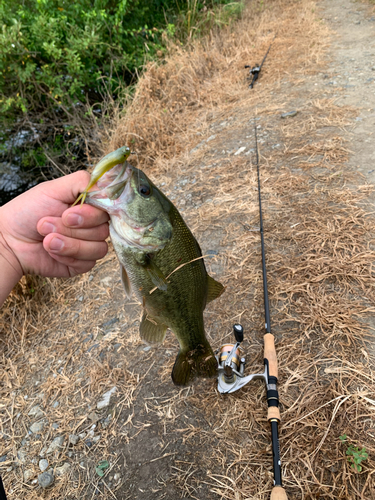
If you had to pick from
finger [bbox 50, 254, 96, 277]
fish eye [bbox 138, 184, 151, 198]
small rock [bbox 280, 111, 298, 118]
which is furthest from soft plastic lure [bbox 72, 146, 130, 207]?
small rock [bbox 280, 111, 298, 118]

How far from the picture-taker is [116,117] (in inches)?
257

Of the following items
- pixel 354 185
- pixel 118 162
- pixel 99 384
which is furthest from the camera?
pixel 354 185

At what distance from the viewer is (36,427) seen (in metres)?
2.73

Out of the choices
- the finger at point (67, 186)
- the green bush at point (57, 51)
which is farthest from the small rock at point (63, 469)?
the green bush at point (57, 51)

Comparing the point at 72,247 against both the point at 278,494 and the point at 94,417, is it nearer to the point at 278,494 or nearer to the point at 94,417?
the point at 94,417

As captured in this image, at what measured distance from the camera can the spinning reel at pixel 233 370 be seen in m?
2.19

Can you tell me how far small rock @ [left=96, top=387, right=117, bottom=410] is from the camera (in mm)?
2680

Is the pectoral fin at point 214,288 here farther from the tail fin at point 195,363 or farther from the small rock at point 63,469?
the small rock at point 63,469

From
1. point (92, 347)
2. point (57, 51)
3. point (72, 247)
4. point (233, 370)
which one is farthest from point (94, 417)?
point (57, 51)

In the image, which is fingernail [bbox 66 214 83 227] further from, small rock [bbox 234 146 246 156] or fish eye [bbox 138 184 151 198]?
small rock [bbox 234 146 246 156]

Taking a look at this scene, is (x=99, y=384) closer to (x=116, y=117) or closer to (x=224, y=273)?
(x=224, y=273)

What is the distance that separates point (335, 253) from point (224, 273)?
3.48 feet

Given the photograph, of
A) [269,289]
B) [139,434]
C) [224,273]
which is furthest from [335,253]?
[139,434]

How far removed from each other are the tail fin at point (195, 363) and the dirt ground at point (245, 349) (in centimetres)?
33
